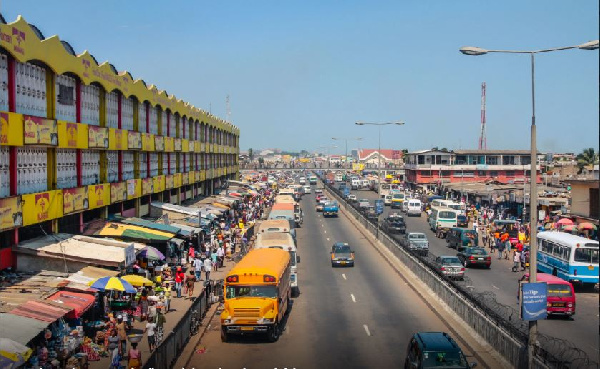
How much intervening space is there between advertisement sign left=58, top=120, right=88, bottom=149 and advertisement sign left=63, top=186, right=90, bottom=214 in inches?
80.5

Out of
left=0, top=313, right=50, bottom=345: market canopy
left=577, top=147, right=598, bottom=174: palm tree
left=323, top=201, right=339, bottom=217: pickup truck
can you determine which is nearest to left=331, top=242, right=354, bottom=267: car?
left=0, top=313, right=50, bottom=345: market canopy

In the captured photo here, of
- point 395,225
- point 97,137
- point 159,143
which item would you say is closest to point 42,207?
point 97,137

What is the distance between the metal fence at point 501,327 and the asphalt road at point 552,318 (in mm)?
1182

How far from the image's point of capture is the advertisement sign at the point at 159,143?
1838 inches

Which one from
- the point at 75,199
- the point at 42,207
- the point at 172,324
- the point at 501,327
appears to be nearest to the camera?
the point at 501,327

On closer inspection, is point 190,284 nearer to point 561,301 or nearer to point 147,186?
point 147,186

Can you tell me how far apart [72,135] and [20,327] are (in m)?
14.6

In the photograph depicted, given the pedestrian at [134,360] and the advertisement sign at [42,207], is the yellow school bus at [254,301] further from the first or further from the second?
the advertisement sign at [42,207]

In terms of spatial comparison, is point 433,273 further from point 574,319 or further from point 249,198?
point 249,198

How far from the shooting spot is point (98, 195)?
33.8m

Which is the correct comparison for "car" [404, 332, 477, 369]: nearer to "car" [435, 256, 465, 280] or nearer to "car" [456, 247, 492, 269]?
"car" [435, 256, 465, 280]

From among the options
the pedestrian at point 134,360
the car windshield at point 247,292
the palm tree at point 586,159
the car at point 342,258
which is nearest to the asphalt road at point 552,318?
the car at point 342,258

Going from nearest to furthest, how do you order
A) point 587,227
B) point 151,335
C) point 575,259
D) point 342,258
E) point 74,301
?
point 151,335, point 74,301, point 575,259, point 342,258, point 587,227

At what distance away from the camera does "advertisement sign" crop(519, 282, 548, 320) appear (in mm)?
16391
